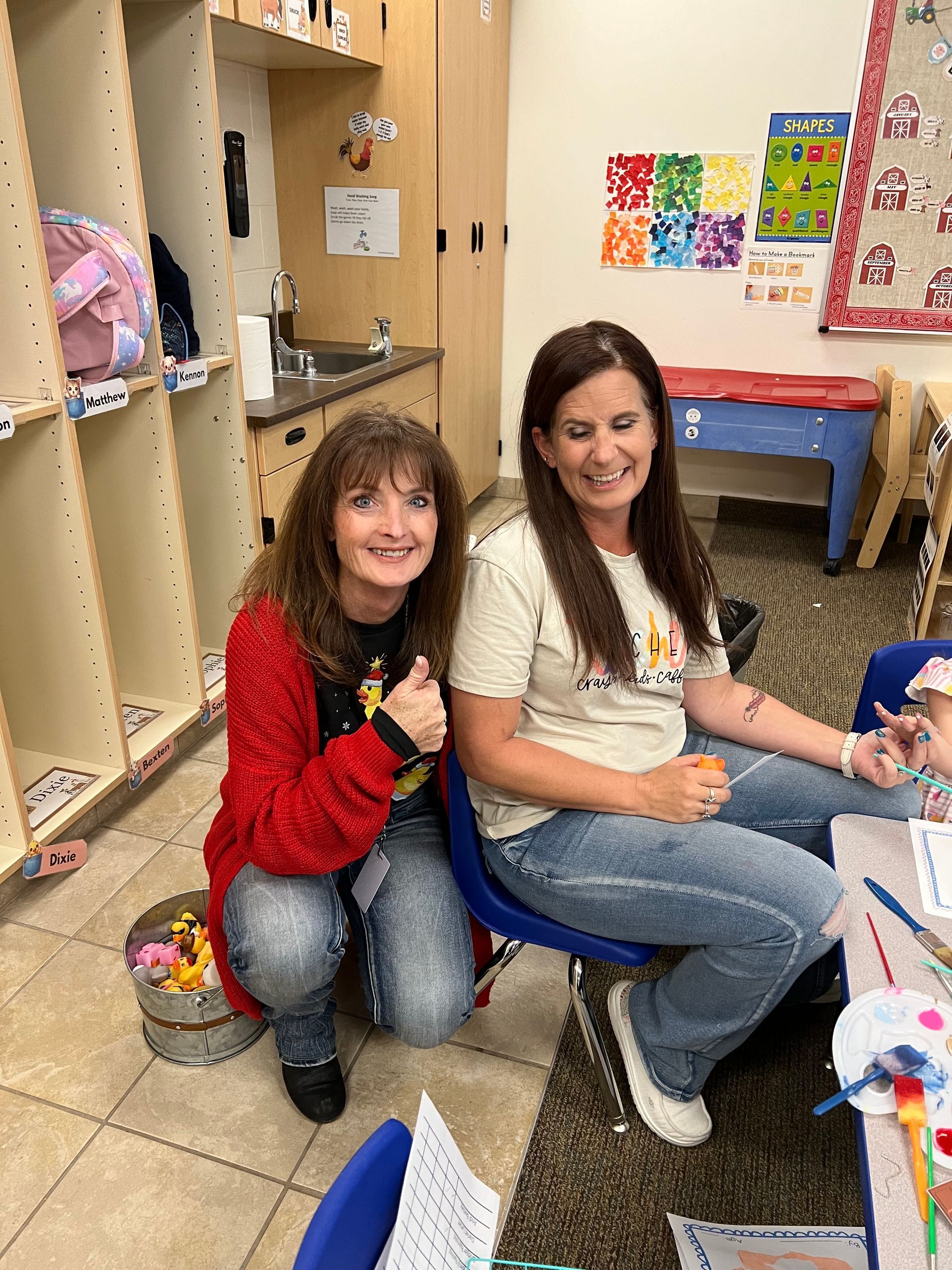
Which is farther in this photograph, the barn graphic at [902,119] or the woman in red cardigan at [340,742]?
the barn graphic at [902,119]

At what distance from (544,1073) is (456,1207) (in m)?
0.92

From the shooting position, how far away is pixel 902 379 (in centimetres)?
409

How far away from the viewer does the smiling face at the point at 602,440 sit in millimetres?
1344

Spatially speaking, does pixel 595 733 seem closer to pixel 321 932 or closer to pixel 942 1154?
pixel 321 932

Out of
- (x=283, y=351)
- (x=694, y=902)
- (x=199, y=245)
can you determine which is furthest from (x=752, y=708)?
(x=283, y=351)

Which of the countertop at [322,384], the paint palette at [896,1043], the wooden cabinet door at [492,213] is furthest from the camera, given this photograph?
the wooden cabinet door at [492,213]

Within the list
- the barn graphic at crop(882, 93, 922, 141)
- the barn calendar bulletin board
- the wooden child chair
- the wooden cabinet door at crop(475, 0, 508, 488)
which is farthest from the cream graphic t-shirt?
the barn graphic at crop(882, 93, 922, 141)

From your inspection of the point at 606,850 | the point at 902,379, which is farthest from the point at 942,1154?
the point at 902,379

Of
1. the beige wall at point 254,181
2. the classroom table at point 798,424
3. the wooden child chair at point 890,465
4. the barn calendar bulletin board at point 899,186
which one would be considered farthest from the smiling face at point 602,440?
the barn calendar bulletin board at point 899,186

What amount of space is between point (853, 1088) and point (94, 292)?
6.22 feet

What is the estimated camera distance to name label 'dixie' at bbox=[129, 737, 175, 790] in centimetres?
227

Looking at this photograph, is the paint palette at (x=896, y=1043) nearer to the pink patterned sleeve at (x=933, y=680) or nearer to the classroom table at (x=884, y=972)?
the classroom table at (x=884, y=972)

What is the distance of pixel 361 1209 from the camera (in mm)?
641

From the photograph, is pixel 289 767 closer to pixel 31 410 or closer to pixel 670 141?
pixel 31 410
